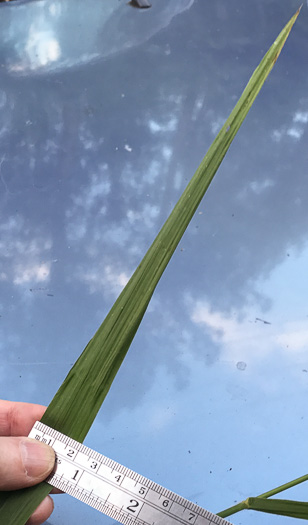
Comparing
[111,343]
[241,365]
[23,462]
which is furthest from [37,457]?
[241,365]

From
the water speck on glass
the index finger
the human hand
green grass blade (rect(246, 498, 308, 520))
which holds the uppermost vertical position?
green grass blade (rect(246, 498, 308, 520))

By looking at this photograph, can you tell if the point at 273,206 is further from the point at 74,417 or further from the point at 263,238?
the point at 74,417

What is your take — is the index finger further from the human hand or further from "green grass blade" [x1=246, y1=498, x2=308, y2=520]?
"green grass blade" [x1=246, y1=498, x2=308, y2=520]

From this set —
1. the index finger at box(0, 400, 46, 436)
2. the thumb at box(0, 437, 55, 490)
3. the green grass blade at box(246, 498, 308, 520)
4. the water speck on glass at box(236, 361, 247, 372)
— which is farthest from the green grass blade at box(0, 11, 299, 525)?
the water speck on glass at box(236, 361, 247, 372)

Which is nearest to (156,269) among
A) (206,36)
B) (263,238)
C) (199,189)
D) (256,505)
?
(199,189)

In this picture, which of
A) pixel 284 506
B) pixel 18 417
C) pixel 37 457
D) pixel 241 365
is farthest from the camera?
pixel 241 365

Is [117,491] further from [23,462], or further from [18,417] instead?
[18,417]

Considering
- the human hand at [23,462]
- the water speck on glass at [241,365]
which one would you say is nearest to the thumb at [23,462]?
the human hand at [23,462]
